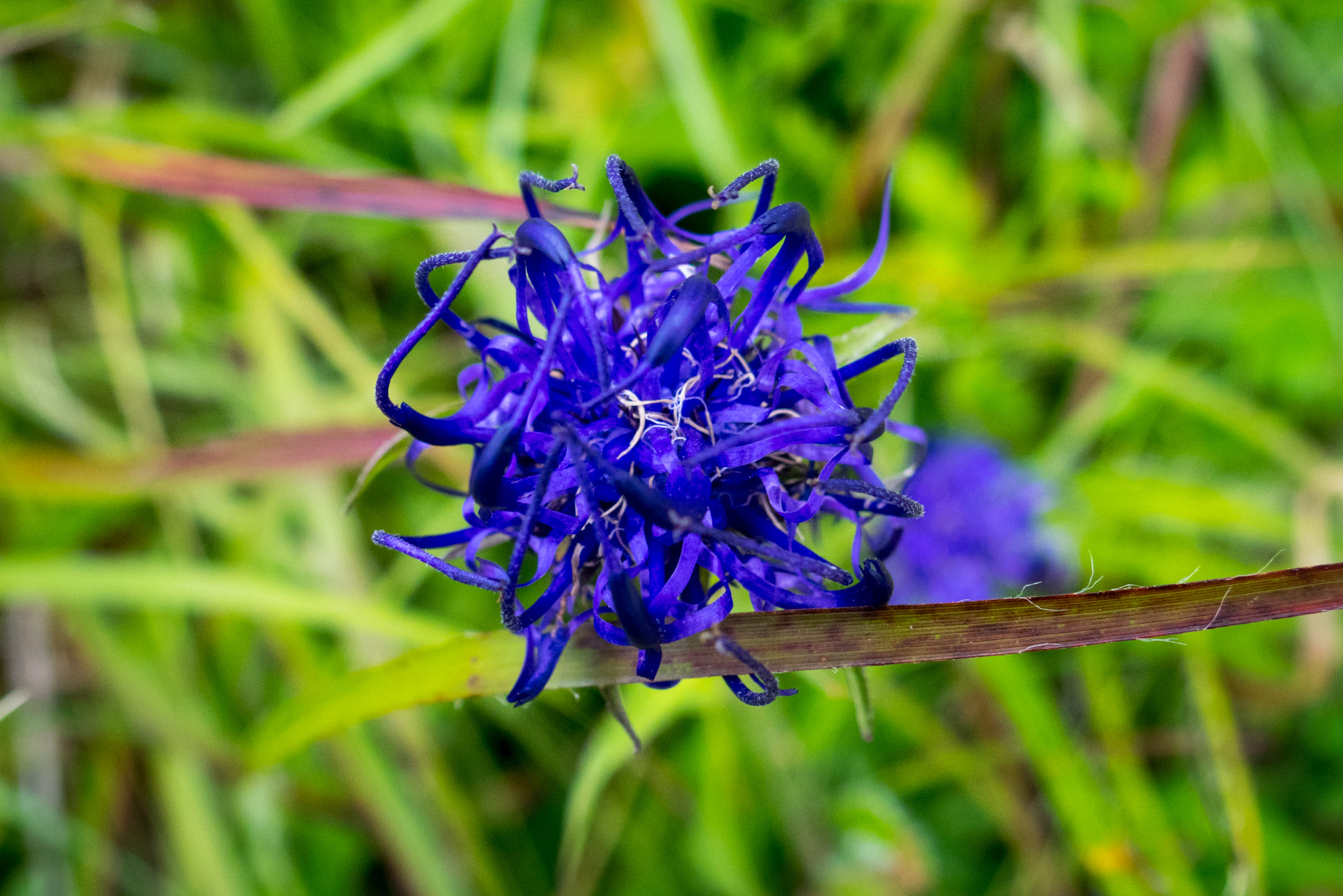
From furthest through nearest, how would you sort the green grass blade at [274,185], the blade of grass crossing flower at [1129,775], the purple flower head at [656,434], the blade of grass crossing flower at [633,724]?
the blade of grass crossing flower at [1129,775], the blade of grass crossing flower at [633,724], the green grass blade at [274,185], the purple flower head at [656,434]

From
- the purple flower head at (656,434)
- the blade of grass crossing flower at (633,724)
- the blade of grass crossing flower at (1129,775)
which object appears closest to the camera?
the purple flower head at (656,434)

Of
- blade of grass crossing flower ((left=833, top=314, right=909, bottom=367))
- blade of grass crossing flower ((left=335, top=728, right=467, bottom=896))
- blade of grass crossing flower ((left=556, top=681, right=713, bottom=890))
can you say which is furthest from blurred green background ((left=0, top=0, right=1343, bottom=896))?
blade of grass crossing flower ((left=833, top=314, right=909, bottom=367))

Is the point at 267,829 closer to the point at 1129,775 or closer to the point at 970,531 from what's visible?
the point at 970,531

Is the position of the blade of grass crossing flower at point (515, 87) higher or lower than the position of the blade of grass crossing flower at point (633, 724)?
higher

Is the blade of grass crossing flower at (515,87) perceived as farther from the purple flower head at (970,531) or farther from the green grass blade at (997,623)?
the green grass blade at (997,623)

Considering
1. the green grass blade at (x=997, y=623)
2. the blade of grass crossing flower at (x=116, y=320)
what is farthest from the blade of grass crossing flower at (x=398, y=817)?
the green grass blade at (x=997, y=623)

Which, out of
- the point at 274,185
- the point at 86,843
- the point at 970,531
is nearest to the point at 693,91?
the point at 274,185

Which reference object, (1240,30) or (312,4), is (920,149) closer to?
(1240,30)
